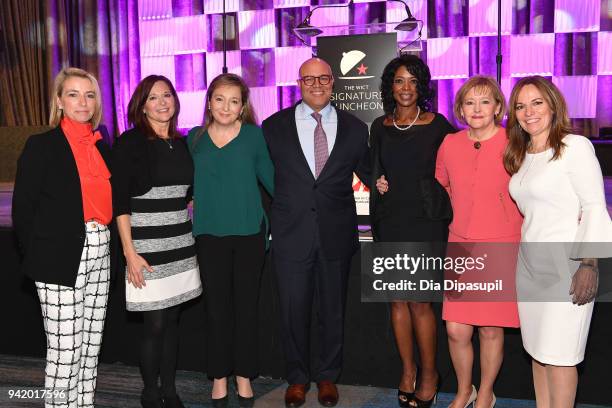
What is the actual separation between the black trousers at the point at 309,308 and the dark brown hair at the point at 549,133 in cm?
80

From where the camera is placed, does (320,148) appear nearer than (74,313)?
No

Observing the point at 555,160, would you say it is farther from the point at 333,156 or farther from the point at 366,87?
the point at 366,87

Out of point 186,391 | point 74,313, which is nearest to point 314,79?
point 74,313

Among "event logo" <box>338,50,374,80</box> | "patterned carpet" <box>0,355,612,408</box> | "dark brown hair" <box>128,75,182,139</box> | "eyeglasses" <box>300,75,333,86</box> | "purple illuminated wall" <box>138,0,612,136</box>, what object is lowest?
"patterned carpet" <box>0,355,612,408</box>

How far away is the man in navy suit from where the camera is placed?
2.46m

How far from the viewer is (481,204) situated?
87.4 inches

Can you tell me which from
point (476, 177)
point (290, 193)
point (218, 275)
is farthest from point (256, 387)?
point (476, 177)

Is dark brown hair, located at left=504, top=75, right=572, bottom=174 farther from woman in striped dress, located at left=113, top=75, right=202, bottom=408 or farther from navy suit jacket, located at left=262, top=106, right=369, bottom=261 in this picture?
woman in striped dress, located at left=113, top=75, right=202, bottom=408

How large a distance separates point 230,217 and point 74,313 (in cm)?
65

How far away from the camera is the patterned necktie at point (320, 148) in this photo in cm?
247

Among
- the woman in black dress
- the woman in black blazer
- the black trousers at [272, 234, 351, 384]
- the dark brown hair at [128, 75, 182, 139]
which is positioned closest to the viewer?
the woman in black blazer

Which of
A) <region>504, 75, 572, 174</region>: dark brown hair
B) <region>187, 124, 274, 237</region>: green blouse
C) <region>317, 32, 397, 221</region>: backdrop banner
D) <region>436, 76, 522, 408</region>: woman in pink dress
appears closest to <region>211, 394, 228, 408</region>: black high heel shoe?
<region>187, 124, 274, 237</region>: green blouse

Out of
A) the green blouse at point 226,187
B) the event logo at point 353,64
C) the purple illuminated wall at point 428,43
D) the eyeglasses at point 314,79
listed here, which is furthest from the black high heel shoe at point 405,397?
the purple illuminated wall at point 428,43

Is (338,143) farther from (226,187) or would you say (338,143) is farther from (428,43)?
(428,43)
